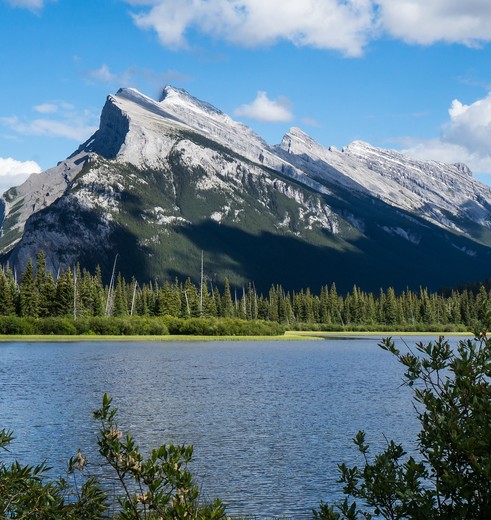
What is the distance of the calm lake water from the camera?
3034cm

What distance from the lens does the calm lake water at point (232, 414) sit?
1195 inches

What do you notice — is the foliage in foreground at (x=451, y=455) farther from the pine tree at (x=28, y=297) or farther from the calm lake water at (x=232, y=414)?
the pine tree at (x=28, y=297)

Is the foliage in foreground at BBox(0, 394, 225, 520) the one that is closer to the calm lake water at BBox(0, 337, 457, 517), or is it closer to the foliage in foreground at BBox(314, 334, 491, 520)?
the foliage in foreground at BBox(314, 334, 491, 520)

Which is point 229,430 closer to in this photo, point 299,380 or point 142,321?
point 299,380

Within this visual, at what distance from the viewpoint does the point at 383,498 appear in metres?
10.5

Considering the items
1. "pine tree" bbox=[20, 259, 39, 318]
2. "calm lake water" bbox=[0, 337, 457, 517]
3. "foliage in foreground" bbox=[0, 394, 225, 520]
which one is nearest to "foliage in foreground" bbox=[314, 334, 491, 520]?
"foliage in foreground" bbox=[0, 394, 225, 520]

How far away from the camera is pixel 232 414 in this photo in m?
48.2

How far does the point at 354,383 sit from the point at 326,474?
40.0 meters

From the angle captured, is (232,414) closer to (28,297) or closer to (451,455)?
(451,455)

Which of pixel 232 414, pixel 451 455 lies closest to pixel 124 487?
pixel 451 455

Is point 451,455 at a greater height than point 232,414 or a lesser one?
greater

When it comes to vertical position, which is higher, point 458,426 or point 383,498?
point 458,426

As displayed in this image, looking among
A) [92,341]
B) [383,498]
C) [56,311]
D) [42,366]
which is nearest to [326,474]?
[383,498]

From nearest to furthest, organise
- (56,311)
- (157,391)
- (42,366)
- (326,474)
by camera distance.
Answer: (326,474) → (157,391) → (42,366) → (56,311)
